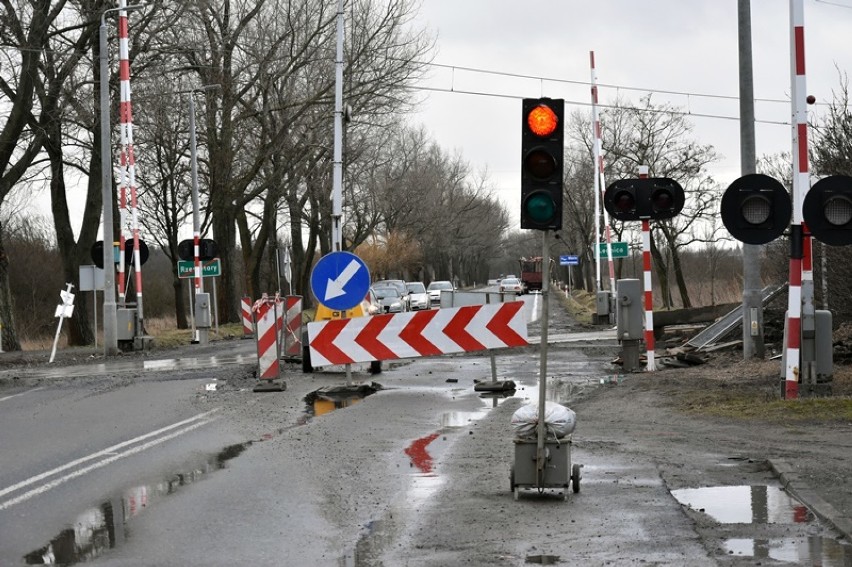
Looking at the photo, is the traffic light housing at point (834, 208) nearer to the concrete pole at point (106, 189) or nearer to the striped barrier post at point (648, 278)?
the striped barrier post at point (648, 278)

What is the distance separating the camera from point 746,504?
333 inches

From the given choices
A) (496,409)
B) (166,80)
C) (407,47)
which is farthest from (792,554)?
(407,47)

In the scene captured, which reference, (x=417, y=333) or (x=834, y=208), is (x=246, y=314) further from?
(x=834, y=208)

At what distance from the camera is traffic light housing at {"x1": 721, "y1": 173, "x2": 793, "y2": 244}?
13820 mm

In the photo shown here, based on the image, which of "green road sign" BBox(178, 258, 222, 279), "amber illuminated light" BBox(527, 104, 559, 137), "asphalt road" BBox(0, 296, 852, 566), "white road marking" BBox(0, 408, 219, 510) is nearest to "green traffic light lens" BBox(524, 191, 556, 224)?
"amber illuminated light" BBox(527, 104, 559, 137)

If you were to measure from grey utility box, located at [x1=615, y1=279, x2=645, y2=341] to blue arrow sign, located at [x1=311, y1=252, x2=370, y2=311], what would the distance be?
470cm

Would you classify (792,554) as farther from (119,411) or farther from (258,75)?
(258,75)

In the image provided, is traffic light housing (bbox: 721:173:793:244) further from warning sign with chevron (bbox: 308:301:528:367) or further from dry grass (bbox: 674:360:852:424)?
warning sign with chevron (bbox: 308:301:528:367)

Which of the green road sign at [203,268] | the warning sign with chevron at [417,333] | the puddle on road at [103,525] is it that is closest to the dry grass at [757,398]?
the warning sign with chevron at [417,333]

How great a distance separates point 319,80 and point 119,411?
31.4 meters

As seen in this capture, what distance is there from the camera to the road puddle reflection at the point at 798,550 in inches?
264

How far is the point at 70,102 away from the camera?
1356 inches

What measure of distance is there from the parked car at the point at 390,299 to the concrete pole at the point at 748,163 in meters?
35.7

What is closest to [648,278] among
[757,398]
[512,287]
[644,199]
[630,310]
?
[630,310]
